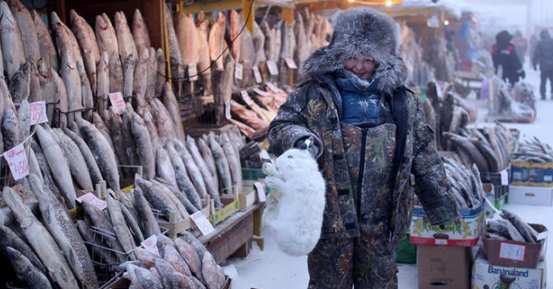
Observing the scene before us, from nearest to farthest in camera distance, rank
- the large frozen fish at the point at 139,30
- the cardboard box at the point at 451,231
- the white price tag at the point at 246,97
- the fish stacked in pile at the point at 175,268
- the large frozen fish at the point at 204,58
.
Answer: the fish stacked in pile at the point at 175,268 → the cardboard box at the point at 451,231 → the large frozen fish at the point at 139,30 → the large frozen fish at the point at 204,58 → the white price tag at the point at 246,97

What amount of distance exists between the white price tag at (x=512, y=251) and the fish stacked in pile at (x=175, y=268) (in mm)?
2112

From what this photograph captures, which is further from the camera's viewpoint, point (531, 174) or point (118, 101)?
point (531, 174)

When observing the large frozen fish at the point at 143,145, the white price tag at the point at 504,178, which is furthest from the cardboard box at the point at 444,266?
the large frozen fish at the point at 143,145

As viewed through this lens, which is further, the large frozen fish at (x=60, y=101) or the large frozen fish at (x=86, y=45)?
the large frozen fish at (x=86, y=45)

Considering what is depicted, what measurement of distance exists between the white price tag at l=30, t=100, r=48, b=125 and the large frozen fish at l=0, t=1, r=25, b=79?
254mm

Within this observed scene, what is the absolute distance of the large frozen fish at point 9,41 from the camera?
3.56 metres

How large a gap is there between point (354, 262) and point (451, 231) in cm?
146

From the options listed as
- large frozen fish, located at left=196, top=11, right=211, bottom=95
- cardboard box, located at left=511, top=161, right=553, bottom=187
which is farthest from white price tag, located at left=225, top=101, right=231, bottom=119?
cardboard box, located at left=511, top=161, right=553, bottom=187

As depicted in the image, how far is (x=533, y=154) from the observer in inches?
251

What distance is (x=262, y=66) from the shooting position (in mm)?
7137

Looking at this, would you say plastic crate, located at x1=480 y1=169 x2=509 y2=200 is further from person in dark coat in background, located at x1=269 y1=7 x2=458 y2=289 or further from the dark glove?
the dark glove

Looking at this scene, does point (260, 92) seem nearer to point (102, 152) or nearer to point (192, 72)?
point (192, 72)

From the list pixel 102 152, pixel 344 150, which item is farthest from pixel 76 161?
pixel 344 150

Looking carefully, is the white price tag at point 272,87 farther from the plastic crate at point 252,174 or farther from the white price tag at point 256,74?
the plastic crate at point 252,174
